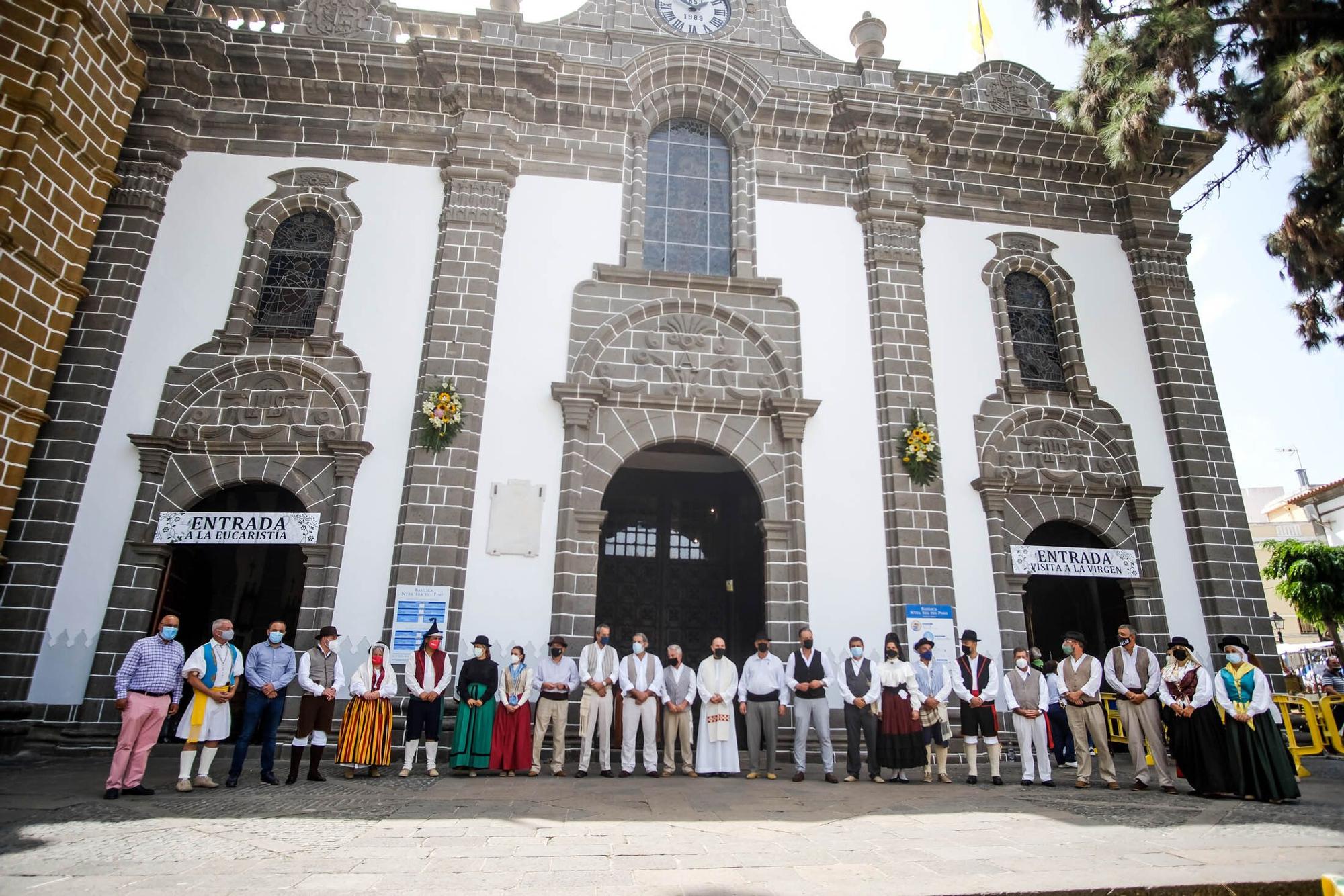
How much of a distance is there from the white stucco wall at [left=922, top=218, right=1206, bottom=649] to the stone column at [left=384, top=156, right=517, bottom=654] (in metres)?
6.34

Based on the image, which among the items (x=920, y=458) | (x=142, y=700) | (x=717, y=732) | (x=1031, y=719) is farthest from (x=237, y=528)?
(x=1031, y=719)

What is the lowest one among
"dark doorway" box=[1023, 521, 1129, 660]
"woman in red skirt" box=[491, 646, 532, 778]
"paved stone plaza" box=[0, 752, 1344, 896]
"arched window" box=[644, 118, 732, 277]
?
"paved stone plaza" box=[0, 752, 1344, 896]

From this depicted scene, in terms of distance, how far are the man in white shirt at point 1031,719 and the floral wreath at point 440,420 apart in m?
7.00

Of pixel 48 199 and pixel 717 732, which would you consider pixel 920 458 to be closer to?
pixel 717 732

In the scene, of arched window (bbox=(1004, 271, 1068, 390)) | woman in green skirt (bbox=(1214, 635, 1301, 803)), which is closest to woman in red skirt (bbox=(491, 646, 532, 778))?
woman in green skirt (bbox=(1214, 635, 1301, 803))

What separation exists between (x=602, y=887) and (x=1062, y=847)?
115 inches

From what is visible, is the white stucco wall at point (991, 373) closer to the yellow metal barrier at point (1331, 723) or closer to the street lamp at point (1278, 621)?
the yellow metal barrier at point (1331, 723)

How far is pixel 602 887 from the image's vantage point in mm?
3883

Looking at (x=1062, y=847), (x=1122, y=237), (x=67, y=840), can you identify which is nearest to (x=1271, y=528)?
(x=1122, y=237)

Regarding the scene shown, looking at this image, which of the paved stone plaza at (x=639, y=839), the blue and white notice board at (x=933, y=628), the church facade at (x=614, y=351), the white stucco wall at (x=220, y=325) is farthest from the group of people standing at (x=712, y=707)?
the white stucco wall at (x=220, y=325)

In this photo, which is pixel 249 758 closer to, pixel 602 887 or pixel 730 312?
pixel 602 887

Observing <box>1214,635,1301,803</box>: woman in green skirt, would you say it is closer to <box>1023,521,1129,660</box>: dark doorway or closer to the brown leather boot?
<box>1023,521,1129,660</box>: dark doorway

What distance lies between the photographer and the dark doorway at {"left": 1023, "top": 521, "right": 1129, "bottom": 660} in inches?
453

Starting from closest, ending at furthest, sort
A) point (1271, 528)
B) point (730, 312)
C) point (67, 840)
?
point (67, 840) → point (730, 312) → point (1271, 528)
